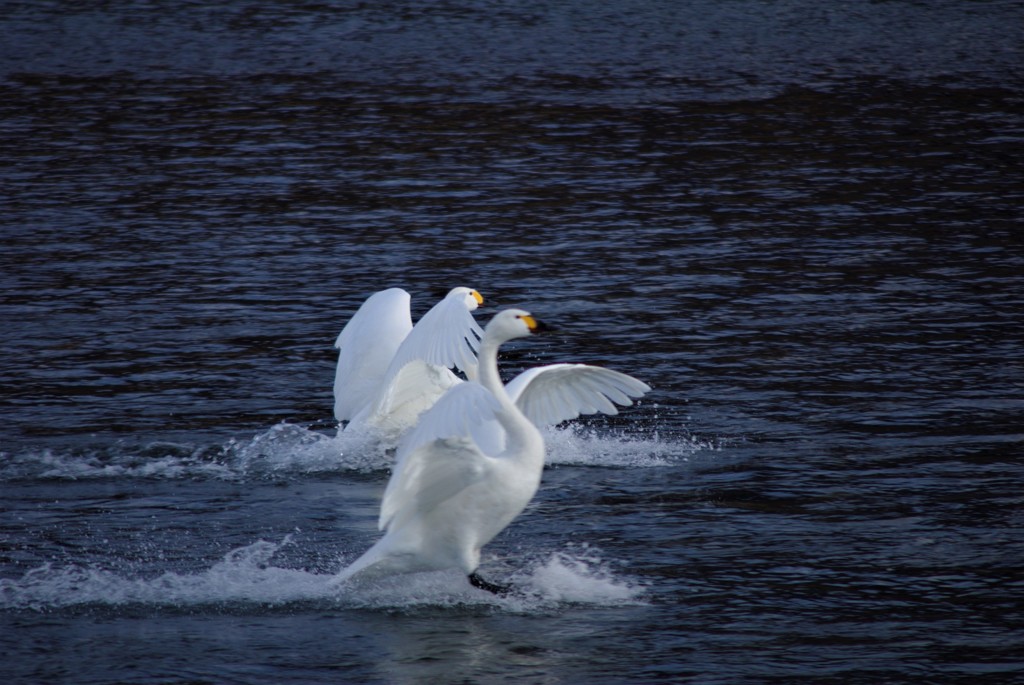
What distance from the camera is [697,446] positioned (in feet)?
34.9

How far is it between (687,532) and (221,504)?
2.77 m

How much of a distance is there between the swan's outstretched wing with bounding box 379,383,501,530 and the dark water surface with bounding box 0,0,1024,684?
1.85ft

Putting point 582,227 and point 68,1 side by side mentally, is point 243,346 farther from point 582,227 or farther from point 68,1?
point 68,1

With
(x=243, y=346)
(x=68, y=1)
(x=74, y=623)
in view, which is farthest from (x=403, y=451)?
(x=68, y=1)

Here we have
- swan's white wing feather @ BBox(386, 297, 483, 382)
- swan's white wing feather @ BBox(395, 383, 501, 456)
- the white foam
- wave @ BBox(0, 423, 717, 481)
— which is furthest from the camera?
the white foam

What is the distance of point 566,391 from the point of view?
368 inches

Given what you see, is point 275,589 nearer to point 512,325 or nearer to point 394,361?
point 512,325

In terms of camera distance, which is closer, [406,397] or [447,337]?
[447,337]

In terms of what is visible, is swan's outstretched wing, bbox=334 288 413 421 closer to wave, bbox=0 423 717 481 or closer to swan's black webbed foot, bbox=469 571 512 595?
wave, bbox=0 423 717 481

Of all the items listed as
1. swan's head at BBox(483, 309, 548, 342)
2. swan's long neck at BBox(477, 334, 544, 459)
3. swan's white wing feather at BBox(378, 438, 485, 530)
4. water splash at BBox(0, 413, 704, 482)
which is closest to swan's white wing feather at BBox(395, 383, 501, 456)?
swan's white wing feather at BBox(378, 438, 485, 530)

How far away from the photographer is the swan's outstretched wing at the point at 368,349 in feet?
35.9

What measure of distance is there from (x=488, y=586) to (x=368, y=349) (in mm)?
3092

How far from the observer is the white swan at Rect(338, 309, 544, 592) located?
8.00 m

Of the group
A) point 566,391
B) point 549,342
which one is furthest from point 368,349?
point 549,342
